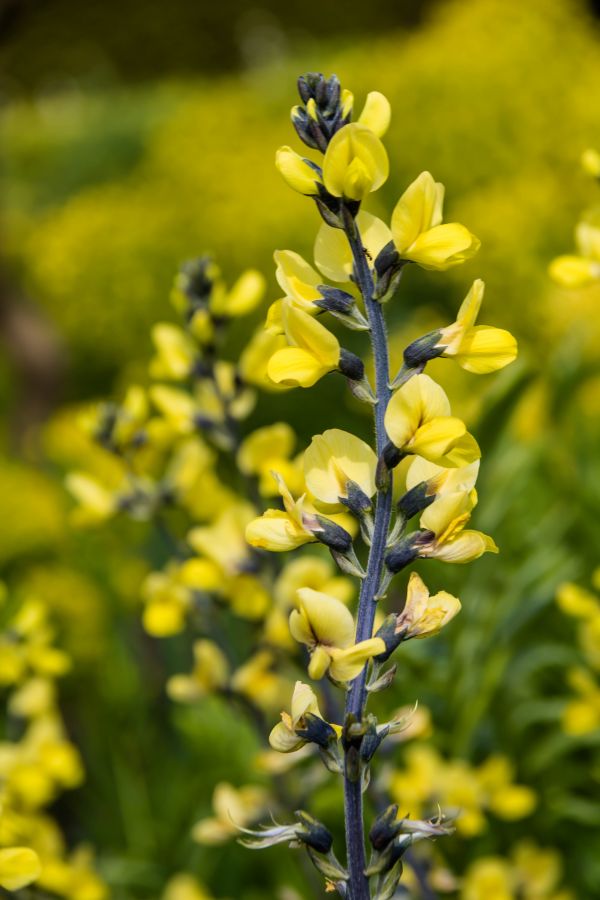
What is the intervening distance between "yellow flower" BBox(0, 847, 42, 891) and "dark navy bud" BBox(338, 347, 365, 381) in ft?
0.88

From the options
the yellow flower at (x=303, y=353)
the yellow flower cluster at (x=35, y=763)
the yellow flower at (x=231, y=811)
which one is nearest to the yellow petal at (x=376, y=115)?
the yellow flower at (x=303, y=353)

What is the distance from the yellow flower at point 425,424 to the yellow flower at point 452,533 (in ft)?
0.06

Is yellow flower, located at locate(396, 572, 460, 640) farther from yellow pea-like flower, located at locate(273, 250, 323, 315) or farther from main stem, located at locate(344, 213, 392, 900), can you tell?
yellow pea-like flower, located at locate(273, 250, 323, 315)

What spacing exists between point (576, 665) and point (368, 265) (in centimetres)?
72

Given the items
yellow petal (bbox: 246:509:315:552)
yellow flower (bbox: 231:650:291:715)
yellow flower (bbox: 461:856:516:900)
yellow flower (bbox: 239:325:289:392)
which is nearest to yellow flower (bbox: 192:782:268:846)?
yellow flower (bbox: 231:650:291:715)

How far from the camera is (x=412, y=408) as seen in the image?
0.43m

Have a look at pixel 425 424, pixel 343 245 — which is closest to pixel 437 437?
pixel 425 424

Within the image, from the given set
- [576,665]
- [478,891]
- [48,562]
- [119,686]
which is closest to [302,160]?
[478,891]

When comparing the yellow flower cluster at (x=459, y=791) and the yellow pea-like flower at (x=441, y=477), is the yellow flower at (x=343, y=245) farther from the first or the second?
the yellow flower cluster at (x=459, y=791)

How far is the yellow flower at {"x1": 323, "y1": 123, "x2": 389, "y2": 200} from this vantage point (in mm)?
432

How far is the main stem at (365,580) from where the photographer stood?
0.42m

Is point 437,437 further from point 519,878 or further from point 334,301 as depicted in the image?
point 519,878

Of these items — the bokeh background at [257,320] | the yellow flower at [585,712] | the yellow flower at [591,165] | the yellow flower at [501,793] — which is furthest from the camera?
the bokeh background at [257,320]

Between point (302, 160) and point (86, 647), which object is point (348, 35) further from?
point (302, 160)
